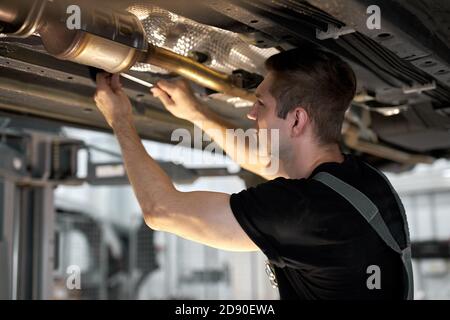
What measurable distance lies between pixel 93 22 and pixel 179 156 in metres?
1.63

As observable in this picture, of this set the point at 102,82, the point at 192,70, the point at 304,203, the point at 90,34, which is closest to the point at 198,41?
the point at 192,70

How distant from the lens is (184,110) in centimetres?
190

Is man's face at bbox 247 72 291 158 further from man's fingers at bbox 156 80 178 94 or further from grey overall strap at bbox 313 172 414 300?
man's fingers at bbox 156 80 178 94

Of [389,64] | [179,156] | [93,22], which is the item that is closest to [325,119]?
[389,64]

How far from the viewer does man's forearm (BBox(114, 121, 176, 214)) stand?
1.49 metres

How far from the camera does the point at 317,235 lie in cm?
138

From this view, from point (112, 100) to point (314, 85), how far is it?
0.56 meters

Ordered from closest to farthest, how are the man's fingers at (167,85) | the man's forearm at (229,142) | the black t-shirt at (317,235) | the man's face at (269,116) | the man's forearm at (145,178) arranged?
the black t-shirt at (317,235), the man's forearm at (145,178), the man's face at (269,116), the man's fingers at (167,85), the man's forearm at (229,142)

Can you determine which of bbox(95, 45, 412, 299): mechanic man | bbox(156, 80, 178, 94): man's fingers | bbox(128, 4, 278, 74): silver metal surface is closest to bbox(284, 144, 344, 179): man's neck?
bbox(95, 45, 412, 299): mechanic man

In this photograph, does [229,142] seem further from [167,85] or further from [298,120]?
[298,120]

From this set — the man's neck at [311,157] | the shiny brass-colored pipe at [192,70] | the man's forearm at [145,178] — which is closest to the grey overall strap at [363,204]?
the man's neck at [311,157]

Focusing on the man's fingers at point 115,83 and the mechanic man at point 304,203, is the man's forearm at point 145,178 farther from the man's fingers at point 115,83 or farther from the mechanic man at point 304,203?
the man's fingers at point 115,83

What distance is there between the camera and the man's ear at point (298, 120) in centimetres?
158

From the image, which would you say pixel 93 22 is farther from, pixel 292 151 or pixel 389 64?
pixel 389 64
